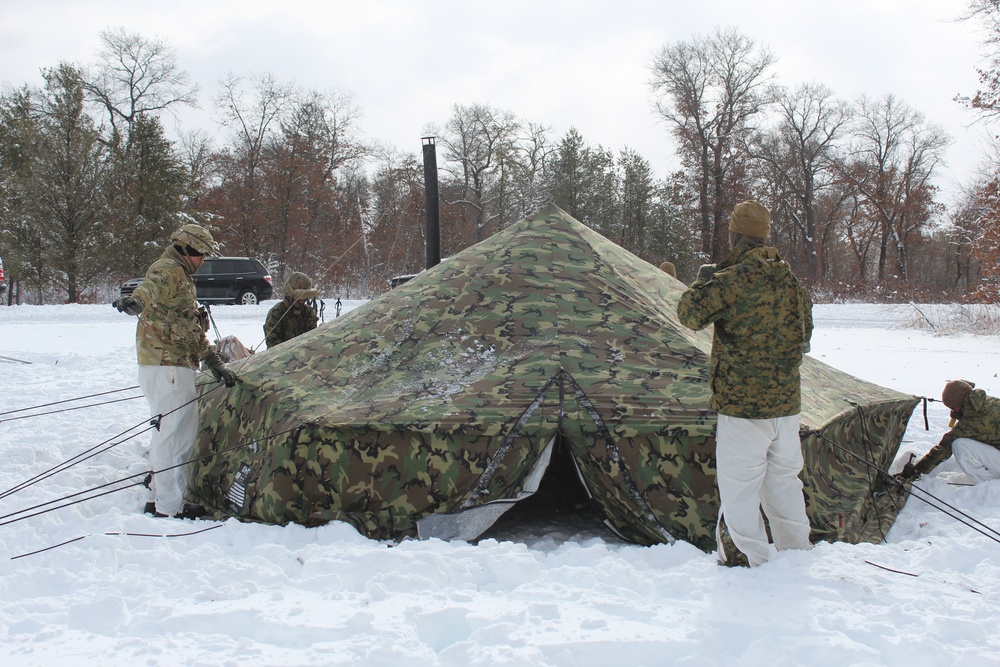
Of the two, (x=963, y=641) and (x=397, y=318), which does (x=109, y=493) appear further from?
(x=963, y=641)

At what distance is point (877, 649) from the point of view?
100 inches

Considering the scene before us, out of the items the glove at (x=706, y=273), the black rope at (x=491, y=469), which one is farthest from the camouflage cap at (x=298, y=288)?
the glove at (x=706, y=273)

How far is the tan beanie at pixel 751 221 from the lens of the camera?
11.0ft

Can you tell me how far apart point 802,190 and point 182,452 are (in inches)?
1445

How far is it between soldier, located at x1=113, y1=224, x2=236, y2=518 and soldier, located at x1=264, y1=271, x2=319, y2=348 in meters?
2.06

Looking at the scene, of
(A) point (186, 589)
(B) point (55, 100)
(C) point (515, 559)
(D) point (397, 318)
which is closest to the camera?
(A) point (186, 589)

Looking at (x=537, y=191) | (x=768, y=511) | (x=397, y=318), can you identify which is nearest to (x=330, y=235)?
(x=537, y=191)

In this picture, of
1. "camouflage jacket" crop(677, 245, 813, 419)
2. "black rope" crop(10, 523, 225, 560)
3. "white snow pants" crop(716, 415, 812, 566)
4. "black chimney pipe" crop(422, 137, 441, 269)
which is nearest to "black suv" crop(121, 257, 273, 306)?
"black chimney pipe" crop(422, 137, 441, 269)

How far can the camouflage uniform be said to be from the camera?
4352mm

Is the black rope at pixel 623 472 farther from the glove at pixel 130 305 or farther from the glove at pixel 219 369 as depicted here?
Result: the glove at pixel 130 305

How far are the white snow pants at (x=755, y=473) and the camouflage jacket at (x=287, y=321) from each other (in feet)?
14.7

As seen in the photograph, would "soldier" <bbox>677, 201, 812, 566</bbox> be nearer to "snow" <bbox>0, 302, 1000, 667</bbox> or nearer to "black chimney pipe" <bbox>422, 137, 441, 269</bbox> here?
"snow" <bbox>0, 302, 1000, 667</bbox>

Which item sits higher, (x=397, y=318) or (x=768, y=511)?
(x=397, y=318)

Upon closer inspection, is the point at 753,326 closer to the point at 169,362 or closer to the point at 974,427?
the point at 974,427
